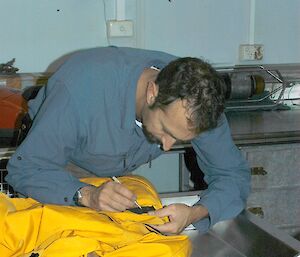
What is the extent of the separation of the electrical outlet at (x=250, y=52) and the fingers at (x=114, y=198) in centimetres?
180

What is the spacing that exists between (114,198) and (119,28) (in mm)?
1560

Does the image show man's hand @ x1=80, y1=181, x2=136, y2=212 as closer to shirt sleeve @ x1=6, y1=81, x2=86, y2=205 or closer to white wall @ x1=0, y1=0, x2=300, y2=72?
shirt sleeve @ x1=6, y1=81, x2=86, y2=205

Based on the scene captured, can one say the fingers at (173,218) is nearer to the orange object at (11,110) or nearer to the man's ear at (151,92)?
the man's ear at (151,92)

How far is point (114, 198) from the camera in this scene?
1.27 metres

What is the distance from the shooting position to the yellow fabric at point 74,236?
108 cm

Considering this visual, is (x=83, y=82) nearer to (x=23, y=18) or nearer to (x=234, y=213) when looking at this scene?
(x=234, y=213)

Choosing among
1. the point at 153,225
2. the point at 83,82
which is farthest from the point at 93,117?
the point at 153,225

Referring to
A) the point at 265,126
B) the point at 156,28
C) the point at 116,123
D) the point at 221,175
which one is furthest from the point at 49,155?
the point at 156,28

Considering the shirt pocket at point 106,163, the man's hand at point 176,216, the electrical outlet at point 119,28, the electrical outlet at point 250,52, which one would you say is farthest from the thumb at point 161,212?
the electrical outlet at point 250,52

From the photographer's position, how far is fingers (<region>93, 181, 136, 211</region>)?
1262mm

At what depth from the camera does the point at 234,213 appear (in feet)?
4.92

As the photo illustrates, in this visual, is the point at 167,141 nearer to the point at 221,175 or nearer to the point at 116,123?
the point at 116,123

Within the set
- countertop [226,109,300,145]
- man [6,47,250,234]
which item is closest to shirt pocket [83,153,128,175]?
man [6,47,250,234]

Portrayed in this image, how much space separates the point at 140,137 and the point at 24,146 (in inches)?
11.9
